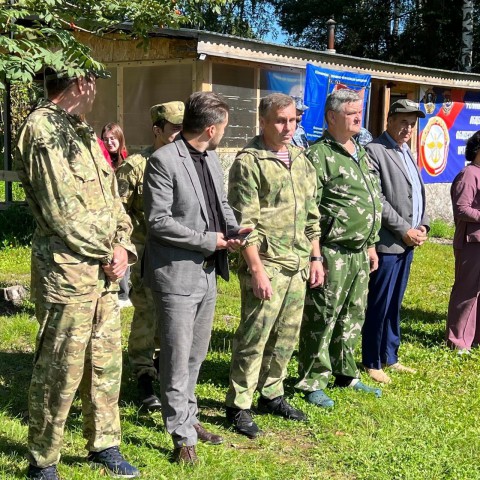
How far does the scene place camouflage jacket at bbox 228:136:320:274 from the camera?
14.7ft

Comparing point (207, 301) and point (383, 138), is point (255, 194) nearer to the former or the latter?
point (207, 301)

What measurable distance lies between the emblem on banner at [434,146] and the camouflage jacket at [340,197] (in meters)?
9.99

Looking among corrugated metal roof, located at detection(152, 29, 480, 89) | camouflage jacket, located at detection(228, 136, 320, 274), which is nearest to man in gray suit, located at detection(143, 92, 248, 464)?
camouflage jacket, located at detection(228, 136, 320, 274)

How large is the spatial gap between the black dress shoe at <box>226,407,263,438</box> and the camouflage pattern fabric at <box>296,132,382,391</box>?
65cm

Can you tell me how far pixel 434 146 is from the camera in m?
15.0

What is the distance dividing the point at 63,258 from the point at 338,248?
2220 mm

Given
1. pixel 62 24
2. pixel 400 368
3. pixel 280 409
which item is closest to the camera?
pixel 62 24

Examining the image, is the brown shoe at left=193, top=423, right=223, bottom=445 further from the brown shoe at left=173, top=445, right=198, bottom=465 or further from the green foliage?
the green foliage

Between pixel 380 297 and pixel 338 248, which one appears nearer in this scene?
pixel 338 248

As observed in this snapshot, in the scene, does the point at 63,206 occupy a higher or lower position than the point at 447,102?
lower

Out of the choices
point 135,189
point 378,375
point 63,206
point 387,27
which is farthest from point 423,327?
point 387,27

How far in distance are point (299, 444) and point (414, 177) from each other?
95.9 inches

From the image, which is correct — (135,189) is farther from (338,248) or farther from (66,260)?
(66,260)

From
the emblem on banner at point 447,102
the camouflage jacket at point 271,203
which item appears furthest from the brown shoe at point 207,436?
the emblem on banner at point 447,102
